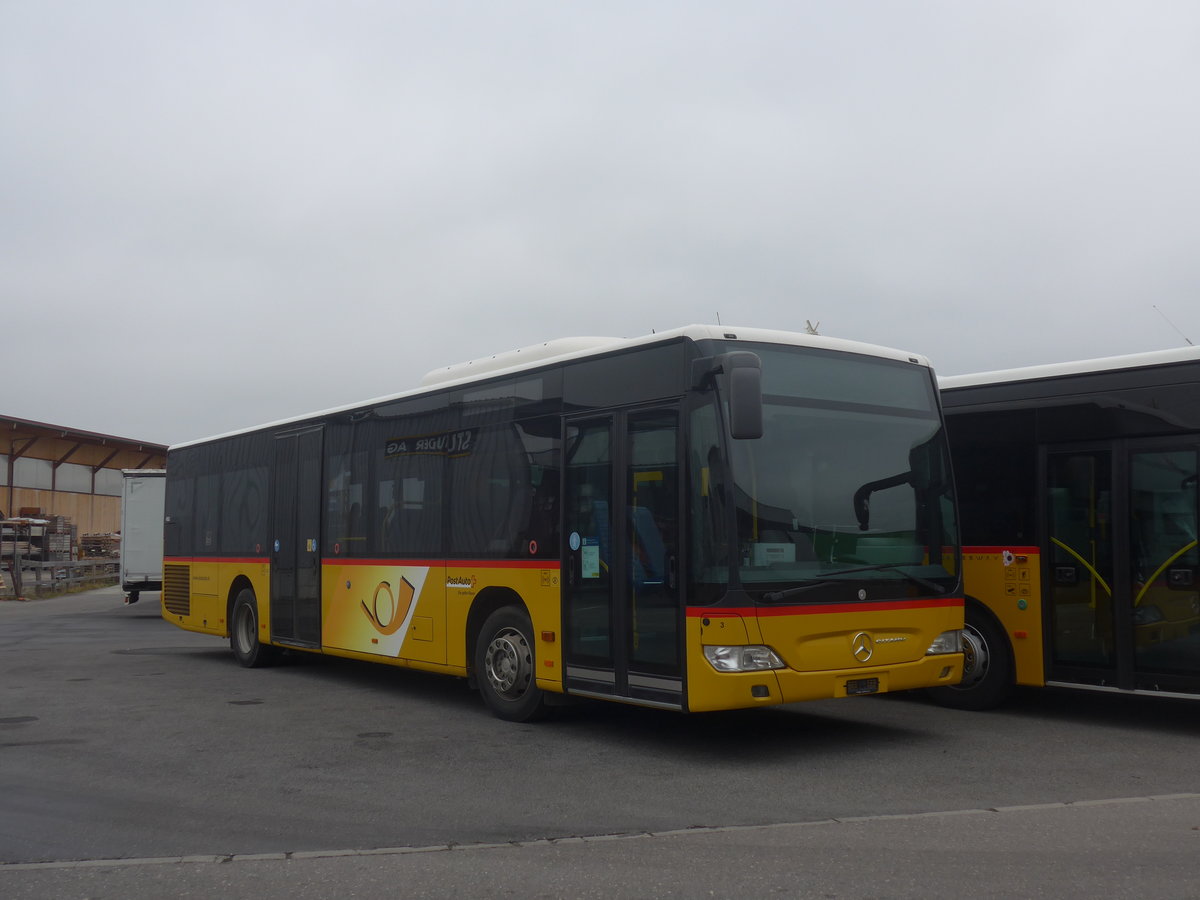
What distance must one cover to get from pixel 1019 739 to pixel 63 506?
158ft

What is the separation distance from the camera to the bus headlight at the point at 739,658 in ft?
26.5

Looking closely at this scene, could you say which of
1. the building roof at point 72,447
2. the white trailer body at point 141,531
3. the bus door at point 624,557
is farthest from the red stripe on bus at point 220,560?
the building roof at point 72,447

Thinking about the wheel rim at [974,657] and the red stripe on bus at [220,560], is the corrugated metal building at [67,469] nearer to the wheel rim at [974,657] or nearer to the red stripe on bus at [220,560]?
the red stripe on bus at [220,560]

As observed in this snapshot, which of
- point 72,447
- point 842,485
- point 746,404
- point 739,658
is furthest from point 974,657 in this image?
point 72,447

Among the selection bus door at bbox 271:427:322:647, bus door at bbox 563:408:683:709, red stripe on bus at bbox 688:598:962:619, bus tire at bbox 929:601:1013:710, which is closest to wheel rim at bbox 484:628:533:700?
bus door at bbox 563:408:683:709

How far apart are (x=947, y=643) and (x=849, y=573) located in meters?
1.24

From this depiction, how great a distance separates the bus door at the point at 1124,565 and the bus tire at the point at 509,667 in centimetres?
433

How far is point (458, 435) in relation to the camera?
11.2 m

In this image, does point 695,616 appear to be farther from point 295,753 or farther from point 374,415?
point 374,415

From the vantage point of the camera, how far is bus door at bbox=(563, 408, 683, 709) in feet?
27.9

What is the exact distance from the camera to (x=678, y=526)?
843 centimetres

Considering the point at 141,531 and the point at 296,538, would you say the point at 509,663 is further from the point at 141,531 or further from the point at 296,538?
the point at 141,531

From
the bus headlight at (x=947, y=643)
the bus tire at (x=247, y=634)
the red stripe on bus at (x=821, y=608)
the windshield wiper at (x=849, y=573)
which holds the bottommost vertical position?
the bus tire at (x=247, y=634)

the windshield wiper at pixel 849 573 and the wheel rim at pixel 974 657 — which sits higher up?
the windshield wiper at pixel 849 573
